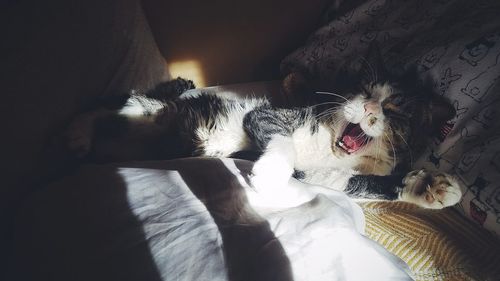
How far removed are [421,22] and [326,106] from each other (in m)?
0.52

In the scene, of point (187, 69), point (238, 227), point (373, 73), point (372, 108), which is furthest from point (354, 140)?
point (187, 69)

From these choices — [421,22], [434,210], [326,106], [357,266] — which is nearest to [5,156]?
[357,266]

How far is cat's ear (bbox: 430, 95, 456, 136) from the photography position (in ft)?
2.63

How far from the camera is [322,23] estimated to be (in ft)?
4.77

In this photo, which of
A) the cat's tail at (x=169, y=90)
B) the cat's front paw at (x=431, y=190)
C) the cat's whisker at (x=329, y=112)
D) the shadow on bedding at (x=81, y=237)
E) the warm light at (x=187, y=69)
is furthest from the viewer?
the warm light at (x=187, y=69)

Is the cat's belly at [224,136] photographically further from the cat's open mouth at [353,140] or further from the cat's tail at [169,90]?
the cat's open mouth at [353,140]

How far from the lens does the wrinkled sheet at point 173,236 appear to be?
396 mm

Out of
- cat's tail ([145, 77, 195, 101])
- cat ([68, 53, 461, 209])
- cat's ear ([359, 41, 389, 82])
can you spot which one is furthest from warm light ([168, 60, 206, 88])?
cat's ear ([359, 41, 389, 82])

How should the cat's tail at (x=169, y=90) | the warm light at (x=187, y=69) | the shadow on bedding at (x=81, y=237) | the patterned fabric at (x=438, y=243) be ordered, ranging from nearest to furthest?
the shadow on bedding at (x=81, y=237) → the patterned fabric at (x=438, y=243) → the cat's tail at (x=169, y=90) → the warm light at (x=187, y=69)

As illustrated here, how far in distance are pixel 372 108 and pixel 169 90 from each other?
0.89 meters

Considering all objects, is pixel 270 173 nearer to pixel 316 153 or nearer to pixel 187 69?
pixel 316 153

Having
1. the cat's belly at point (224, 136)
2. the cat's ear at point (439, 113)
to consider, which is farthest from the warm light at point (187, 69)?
the cat's ear at point (439, 113)

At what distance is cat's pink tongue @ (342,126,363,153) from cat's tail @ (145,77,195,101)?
0.78 meters

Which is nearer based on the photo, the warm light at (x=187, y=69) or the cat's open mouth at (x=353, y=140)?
the cat's open mouth at (x=353, y=140)
